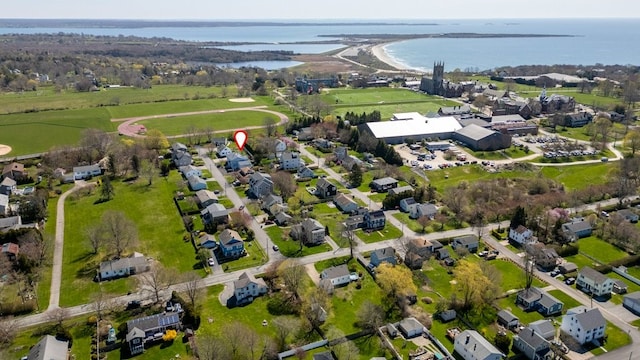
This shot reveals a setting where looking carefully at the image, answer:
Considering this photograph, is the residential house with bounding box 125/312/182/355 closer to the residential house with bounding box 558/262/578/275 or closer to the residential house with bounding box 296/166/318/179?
the residential house with bounding box 296/166/318/179

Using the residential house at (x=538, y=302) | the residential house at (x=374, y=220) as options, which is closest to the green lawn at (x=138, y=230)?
the residential house at (x=374, y=220)

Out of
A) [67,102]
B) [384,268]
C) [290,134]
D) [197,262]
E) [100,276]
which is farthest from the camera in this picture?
[67,102]

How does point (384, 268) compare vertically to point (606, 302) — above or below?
above

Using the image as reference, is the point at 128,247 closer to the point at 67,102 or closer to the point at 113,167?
the point at 113,167

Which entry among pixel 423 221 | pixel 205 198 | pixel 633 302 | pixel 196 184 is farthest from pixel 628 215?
pixel 196 184

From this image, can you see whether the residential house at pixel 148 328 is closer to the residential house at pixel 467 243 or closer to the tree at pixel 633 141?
the residential house at pixel 467 243

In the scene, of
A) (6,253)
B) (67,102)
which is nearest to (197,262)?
(6,253)

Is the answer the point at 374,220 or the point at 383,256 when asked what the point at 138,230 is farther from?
the point at 383,256
